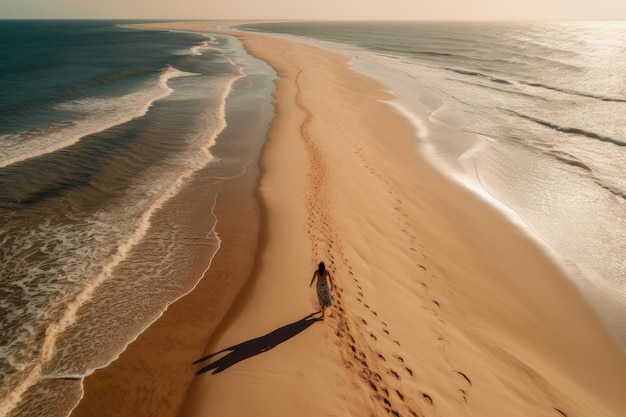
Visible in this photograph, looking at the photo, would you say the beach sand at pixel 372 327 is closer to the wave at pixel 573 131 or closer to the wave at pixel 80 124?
the wave at pixel 80 124

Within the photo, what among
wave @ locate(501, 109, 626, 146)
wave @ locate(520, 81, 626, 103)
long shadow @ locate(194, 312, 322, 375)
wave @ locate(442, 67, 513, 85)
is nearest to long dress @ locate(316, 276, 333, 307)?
long shadow @ locate(194, 312, 322, 375)

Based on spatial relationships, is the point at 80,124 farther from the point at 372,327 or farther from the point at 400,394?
the point at 400,394

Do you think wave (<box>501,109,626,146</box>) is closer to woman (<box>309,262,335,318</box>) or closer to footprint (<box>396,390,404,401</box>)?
Result: woman (<box>309,262,335,318</box>)

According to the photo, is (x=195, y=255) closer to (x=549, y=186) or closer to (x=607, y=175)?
(x=549, y=186)

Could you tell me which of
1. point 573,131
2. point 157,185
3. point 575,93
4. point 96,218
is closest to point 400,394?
point 96,218

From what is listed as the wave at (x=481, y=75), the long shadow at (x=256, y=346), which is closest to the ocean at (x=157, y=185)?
the long shadow at (x=256, y=346)

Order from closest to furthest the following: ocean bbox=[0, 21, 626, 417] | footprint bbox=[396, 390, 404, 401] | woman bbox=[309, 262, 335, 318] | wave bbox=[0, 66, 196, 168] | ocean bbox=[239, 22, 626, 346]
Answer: footprint bbox=[396, 390, 404, 401] → woman bbox=[309, 262, 335, 318] → ocean bbox=[0, 21, 626, 417] → ocean bbox=[239, 22, 626, 346] → wave bbox=[0, 66, 196, 168]
